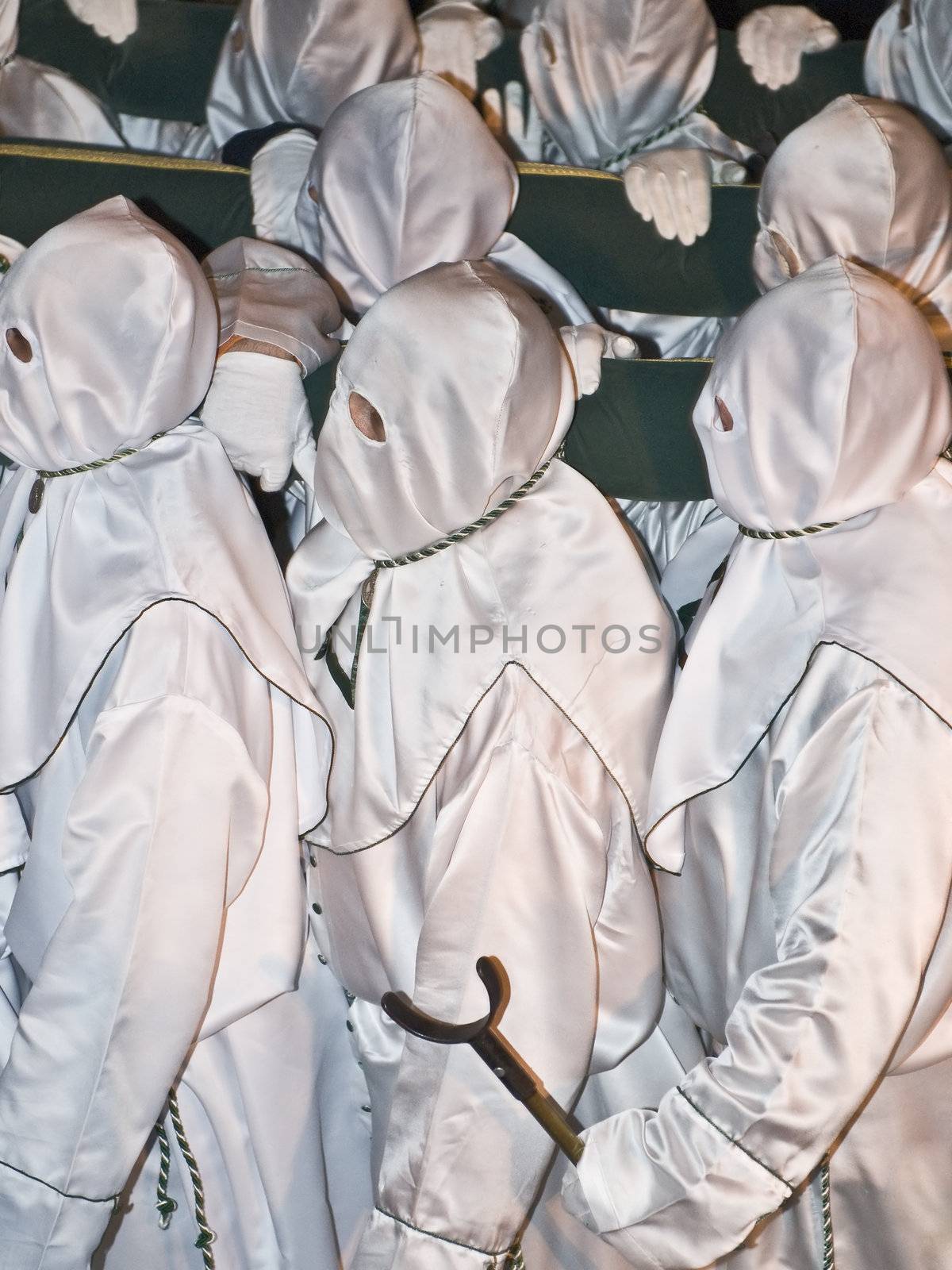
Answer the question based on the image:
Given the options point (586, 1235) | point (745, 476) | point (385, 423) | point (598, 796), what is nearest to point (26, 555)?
point (385, 423)

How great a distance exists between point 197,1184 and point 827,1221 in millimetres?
743

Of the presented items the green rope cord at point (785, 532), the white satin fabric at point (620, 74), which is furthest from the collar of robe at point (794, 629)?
the white satin fabric at point (620, 74)

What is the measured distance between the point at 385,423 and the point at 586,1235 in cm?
103

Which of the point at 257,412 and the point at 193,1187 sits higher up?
the point at 257,412

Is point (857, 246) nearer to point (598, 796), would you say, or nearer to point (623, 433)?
point (623, 433)

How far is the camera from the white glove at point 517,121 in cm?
282

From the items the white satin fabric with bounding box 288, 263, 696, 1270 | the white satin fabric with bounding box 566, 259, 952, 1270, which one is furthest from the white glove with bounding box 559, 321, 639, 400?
the white satin fabric with bounding box 566, 259, 952, 1270

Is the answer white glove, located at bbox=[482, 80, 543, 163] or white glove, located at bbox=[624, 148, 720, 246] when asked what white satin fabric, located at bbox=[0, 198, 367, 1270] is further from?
white glove, located at bbox=[482, 80, 543, 163]

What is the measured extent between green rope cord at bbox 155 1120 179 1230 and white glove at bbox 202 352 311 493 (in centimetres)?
83

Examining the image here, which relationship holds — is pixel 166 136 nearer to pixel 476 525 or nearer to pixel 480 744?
pixel 476 525

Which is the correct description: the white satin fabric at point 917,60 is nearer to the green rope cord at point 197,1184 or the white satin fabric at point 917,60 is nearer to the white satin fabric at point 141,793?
the white satin fabric at point 141,793

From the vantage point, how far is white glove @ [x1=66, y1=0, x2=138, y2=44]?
8.95ft

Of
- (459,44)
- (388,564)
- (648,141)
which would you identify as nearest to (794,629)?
(388,564)

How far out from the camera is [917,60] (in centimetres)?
271
